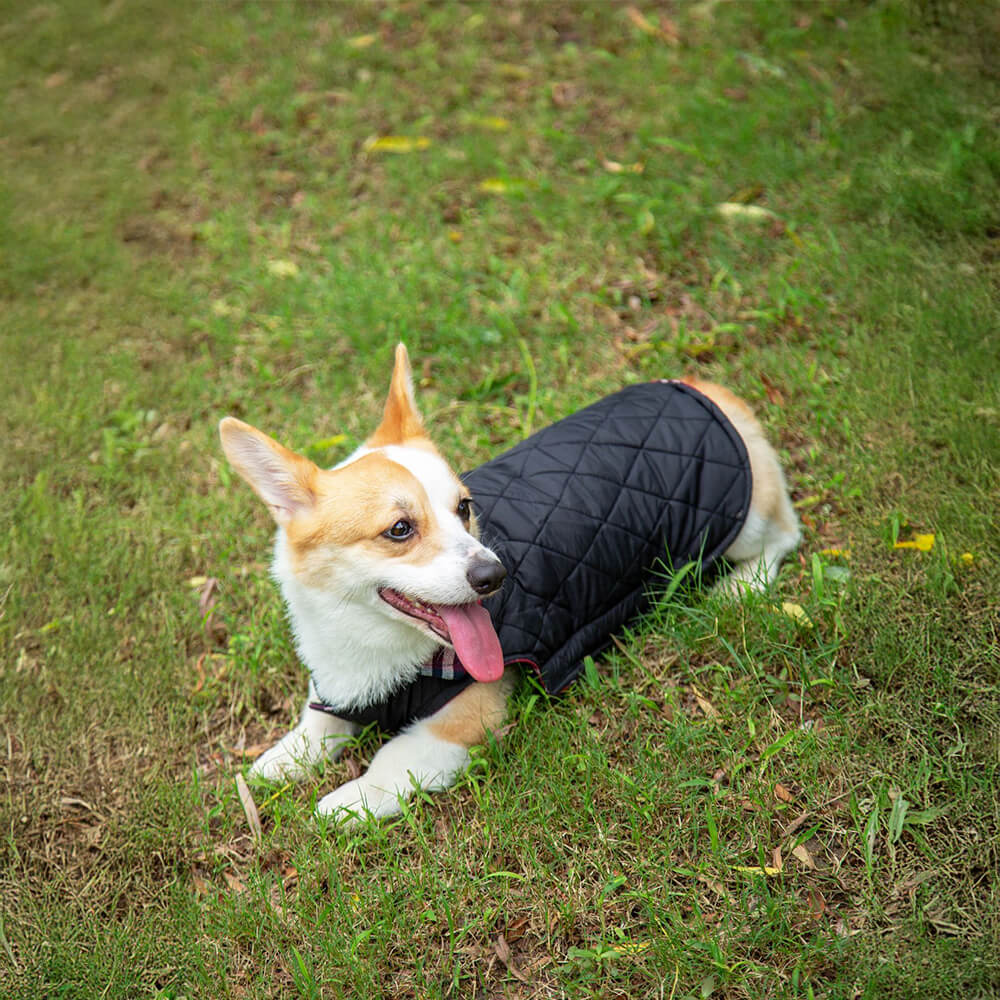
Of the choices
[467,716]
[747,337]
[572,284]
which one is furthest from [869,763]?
[572,284]

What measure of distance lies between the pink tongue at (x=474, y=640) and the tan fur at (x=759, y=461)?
1.17 meters

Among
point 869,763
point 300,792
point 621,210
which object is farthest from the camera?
point 621,210

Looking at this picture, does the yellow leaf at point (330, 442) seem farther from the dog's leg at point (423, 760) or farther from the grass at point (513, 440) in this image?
the dog's leg at point (423, 760)

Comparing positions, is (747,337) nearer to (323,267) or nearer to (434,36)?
(323,267)

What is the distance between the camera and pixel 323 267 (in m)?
5.14

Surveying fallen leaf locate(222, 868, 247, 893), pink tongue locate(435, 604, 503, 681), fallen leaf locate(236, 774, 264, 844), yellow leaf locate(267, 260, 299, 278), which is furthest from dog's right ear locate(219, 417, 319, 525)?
yellow leaf locate(267, 260, 299, 278)

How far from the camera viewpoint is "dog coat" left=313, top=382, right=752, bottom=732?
2889 mm

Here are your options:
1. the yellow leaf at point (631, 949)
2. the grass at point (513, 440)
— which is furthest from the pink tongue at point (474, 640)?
the yellow leaf at point (631, 949)

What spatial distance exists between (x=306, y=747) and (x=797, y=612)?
175 centimetres

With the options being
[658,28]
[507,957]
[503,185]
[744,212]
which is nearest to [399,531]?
[507,957]

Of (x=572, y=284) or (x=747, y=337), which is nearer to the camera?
(x=747, y=337)

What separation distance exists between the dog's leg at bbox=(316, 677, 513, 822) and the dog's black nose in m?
0.45

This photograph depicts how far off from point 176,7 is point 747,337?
582cm

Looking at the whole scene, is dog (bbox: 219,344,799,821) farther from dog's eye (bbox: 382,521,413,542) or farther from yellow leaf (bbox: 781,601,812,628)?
yellow leaf (bbox: 781,601,812,628)
